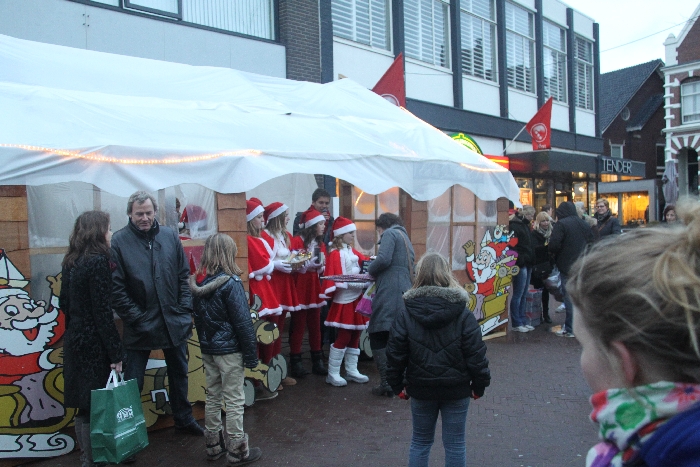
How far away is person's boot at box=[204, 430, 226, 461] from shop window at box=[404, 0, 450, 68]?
11.3m

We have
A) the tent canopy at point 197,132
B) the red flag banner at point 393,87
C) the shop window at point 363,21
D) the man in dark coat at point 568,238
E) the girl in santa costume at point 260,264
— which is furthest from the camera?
the shop window at point 363,21

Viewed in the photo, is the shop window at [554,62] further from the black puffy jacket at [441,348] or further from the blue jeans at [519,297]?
the black puffy jacket at [441,348]

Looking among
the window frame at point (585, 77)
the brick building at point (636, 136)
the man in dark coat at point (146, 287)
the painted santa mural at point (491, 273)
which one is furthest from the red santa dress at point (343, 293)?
the brick building at point (636, 136)

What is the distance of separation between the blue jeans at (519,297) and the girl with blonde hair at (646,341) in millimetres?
7978

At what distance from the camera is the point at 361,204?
345 inches

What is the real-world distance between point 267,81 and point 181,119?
241cm

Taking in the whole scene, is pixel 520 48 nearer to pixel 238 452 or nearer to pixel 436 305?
pixel 436 305

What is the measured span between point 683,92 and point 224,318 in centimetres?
3208

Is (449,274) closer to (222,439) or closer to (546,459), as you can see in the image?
(546,459)

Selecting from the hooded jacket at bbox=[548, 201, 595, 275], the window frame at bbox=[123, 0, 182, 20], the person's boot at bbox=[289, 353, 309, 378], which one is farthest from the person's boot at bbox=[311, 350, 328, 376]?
the window frame at bbox=[123, 0, 182, 20]

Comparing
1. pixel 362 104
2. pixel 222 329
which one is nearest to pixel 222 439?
pixel 222 329

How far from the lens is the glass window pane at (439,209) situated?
320 inches

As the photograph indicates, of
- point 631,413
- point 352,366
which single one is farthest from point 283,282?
point 631,413

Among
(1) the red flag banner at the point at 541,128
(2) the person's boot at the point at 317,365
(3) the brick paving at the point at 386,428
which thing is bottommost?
(3) the brick paving at the point at 386,428
